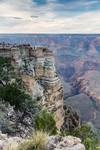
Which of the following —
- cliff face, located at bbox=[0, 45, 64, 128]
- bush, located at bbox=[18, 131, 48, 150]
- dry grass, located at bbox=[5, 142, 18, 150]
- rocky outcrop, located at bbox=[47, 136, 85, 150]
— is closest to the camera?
dry grass, located at bbox=[5, 142, 18, 150]

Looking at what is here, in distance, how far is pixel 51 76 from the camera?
62.0 meters

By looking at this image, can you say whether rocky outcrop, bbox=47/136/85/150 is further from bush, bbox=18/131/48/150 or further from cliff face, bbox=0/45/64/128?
cliff face, bbox=0/45/64/128

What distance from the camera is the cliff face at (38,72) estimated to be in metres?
56.7

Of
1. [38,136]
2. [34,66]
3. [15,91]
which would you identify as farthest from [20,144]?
[34,66]

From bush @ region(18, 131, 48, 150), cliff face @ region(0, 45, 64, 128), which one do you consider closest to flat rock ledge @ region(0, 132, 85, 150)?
bush @ region(18, 131, 48, 150)

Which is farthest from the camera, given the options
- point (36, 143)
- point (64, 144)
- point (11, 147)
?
point (64, 144)

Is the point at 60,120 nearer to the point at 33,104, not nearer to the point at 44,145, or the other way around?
the point at 33,104

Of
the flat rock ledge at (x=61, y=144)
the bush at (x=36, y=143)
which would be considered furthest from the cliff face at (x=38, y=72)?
the bush at (x=36, y=143)

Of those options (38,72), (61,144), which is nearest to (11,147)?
(61,144)

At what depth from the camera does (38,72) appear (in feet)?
198

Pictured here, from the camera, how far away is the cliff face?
56.7 metres

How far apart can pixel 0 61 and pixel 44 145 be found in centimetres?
3822

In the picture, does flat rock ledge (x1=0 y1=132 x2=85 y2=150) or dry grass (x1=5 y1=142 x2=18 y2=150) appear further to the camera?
flat rock ledge (x1=0 y1=132 x2=85 y2=150)

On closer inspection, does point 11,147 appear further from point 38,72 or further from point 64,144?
point 38,72
